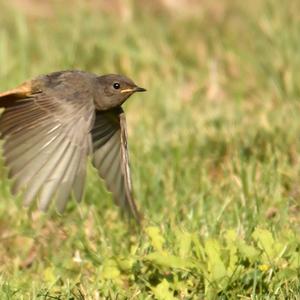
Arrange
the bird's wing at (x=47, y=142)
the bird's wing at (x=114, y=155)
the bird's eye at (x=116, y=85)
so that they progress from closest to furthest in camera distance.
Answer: the bird's wing at (x=47, y=142) → the bird's wing at (x=114, y=155) → the bird's eye at (x=116, y=85)

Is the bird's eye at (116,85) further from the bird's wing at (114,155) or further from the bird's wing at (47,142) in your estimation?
the bird's wing at (47,142)

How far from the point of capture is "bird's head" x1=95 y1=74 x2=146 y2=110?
6.45 m

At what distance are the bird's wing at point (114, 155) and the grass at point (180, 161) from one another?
0.76 ft

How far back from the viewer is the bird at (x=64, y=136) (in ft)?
18.3

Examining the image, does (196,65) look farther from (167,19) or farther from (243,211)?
(243,211)

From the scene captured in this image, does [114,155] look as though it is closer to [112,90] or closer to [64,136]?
[112,90]

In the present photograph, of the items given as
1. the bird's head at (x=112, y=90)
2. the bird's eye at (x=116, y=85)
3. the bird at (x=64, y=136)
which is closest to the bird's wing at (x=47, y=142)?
the bird at (x=64, y=136)

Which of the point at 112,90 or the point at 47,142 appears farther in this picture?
the point at 112,90

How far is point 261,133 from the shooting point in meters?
7.77

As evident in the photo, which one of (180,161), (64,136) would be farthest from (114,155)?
(180,161)

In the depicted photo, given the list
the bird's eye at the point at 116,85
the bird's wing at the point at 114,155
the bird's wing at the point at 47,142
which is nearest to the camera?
the bird's wing at the point at 47,142

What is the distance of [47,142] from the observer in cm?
579

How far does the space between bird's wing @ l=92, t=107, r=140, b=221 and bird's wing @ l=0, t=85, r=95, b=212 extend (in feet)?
1.55

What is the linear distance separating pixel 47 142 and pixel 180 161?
1901mm
